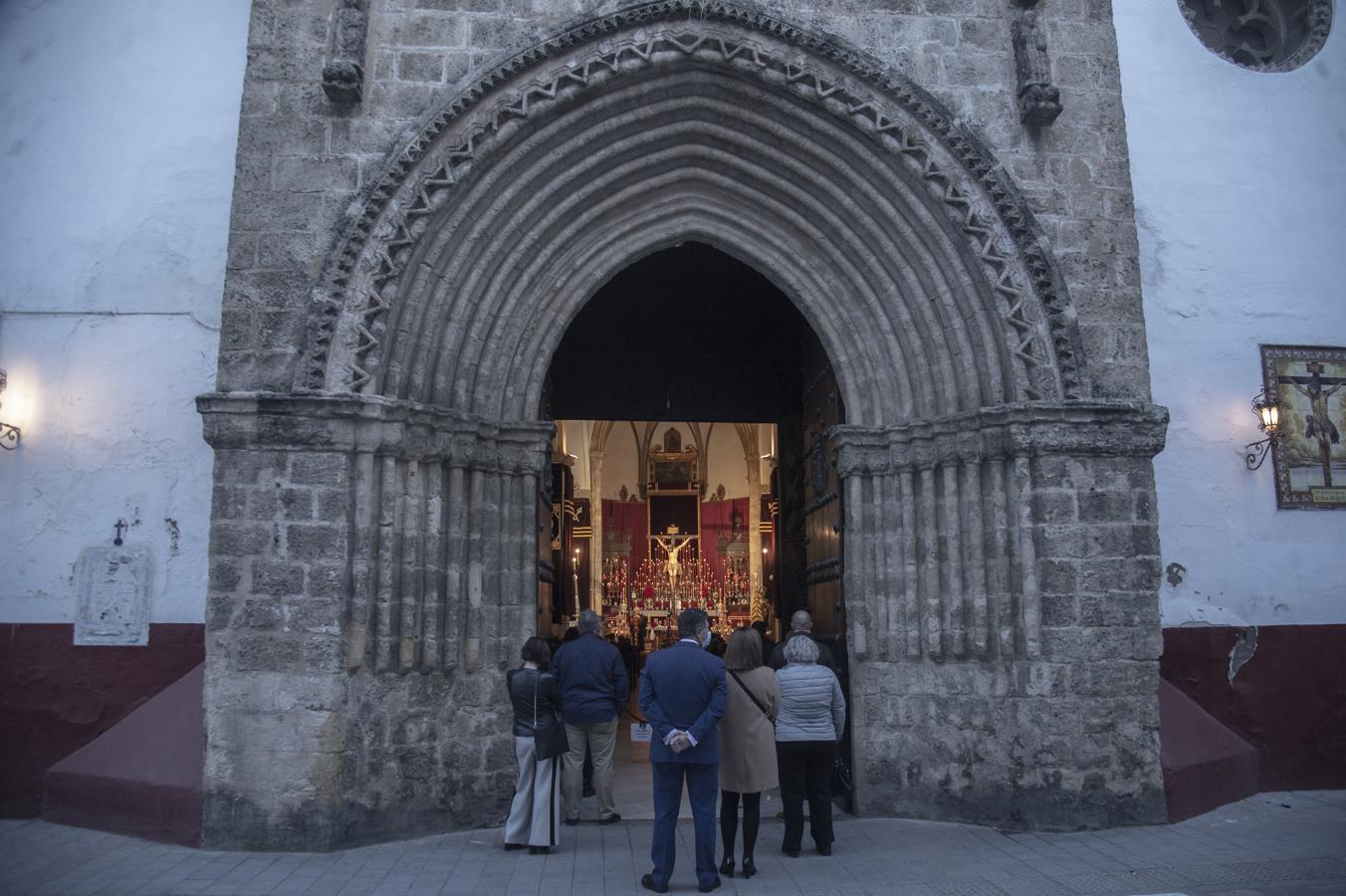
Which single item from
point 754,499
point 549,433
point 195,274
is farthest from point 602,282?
point 754,499

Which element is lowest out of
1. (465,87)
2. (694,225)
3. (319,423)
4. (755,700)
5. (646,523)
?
(755,700)

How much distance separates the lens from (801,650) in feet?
18.0

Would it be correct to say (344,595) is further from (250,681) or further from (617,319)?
(617,319)

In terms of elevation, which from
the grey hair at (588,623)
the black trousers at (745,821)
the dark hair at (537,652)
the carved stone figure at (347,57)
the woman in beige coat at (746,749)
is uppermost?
the carved stone figure at (347,57)

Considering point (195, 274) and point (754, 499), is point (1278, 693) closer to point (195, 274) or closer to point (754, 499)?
point (195, 274)

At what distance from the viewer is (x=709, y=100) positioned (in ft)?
23.1

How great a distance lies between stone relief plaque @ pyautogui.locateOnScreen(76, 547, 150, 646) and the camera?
20.9 ft

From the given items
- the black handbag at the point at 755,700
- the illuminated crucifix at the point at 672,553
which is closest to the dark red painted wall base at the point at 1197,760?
the black handbag at the point at 755,700

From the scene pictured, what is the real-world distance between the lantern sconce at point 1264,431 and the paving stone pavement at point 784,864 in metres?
2.42

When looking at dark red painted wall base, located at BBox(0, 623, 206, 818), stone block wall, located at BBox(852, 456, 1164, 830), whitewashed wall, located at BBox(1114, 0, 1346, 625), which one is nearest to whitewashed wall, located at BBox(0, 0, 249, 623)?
dark red painted wall base, located at BBox(0, 623, 206, 818)

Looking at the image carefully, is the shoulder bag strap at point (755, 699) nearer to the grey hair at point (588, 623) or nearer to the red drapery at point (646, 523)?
the grey hair at point (588, 623)

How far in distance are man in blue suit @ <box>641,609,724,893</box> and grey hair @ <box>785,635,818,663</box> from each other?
2.14ft

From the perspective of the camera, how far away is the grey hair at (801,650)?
5496 millimetres

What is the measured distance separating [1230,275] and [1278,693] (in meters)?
3.01
